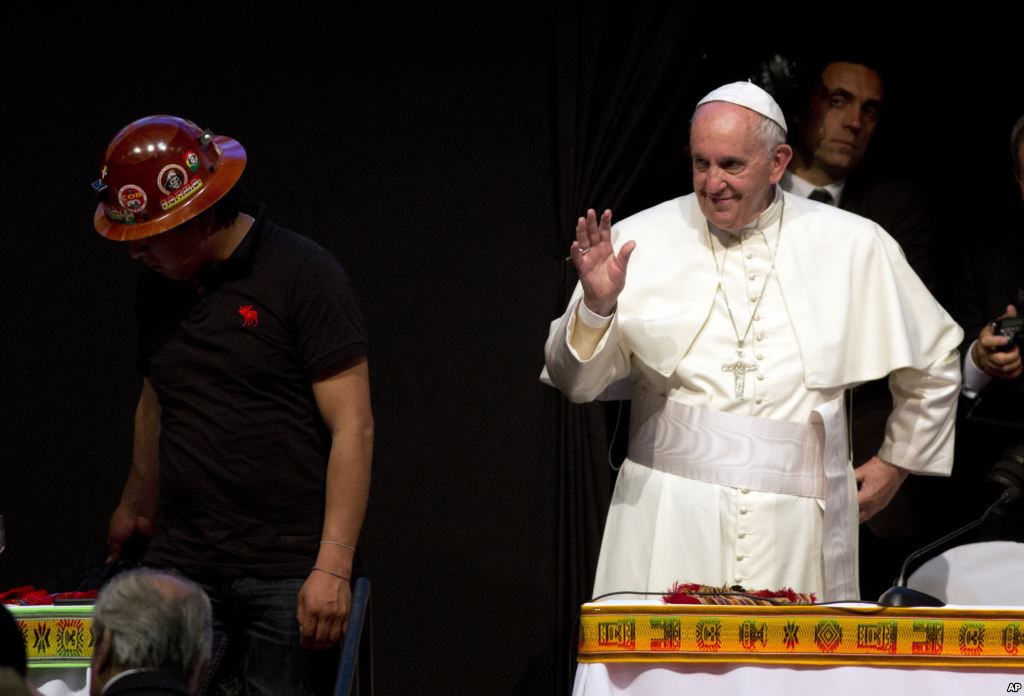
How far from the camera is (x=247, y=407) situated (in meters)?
3.33

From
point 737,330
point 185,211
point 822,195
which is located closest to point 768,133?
point 737,330

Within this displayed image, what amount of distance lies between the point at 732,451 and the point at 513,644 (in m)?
1.73

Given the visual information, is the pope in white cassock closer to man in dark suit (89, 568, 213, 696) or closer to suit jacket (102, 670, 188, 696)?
man in dark suit (89, 568, 213, 696)

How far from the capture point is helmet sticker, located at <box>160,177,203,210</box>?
3297 millimetres

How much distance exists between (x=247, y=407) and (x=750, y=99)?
1482mm

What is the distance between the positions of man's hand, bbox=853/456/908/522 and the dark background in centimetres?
141

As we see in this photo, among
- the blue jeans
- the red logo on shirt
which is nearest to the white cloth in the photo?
the red logo on shirt

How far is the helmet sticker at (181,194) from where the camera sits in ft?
10.8

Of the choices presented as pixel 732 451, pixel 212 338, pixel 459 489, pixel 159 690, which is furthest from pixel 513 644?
pixel 159 690

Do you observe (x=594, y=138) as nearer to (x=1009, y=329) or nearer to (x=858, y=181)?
(x=858, y=181)

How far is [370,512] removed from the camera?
5.14m

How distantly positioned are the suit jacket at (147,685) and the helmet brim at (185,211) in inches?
51.2

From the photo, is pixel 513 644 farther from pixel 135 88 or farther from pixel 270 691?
pixel 135 88

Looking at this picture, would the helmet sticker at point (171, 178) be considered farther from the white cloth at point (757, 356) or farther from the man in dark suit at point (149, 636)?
the man in dark suit at point (149, 636)
